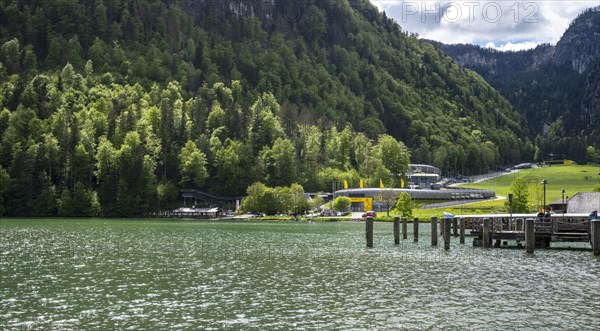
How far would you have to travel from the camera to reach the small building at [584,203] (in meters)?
94.2

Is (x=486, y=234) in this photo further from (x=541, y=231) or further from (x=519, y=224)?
(x=541, y=231)

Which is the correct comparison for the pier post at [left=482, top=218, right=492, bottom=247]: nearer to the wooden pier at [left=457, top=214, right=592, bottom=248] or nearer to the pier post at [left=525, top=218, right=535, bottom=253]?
the wooden pier at [left=457, top=214, right=592, bottom=248]

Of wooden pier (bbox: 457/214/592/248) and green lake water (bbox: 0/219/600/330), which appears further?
wooden pier (bbox: 457/214/592/248)

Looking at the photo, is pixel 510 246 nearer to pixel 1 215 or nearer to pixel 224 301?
pixel 224 301

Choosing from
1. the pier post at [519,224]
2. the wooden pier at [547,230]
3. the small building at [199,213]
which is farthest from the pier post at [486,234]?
the small building at [199,213]

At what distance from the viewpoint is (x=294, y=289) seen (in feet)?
143

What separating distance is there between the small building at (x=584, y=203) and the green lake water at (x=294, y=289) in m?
25.5

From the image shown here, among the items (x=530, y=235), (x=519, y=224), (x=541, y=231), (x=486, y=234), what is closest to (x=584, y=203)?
(x=519, y=224)

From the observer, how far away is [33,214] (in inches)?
7215

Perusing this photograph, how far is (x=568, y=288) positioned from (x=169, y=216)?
153 m

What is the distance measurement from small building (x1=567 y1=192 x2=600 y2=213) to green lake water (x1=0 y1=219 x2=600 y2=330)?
25545 millimetres

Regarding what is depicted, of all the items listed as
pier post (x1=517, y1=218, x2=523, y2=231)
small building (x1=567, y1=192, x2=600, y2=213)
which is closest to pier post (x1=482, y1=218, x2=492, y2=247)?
pier post (x1=517, y1=218, x2=523, y2=231)

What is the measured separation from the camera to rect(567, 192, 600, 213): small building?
94.2 m

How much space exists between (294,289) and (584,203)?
224 ft
